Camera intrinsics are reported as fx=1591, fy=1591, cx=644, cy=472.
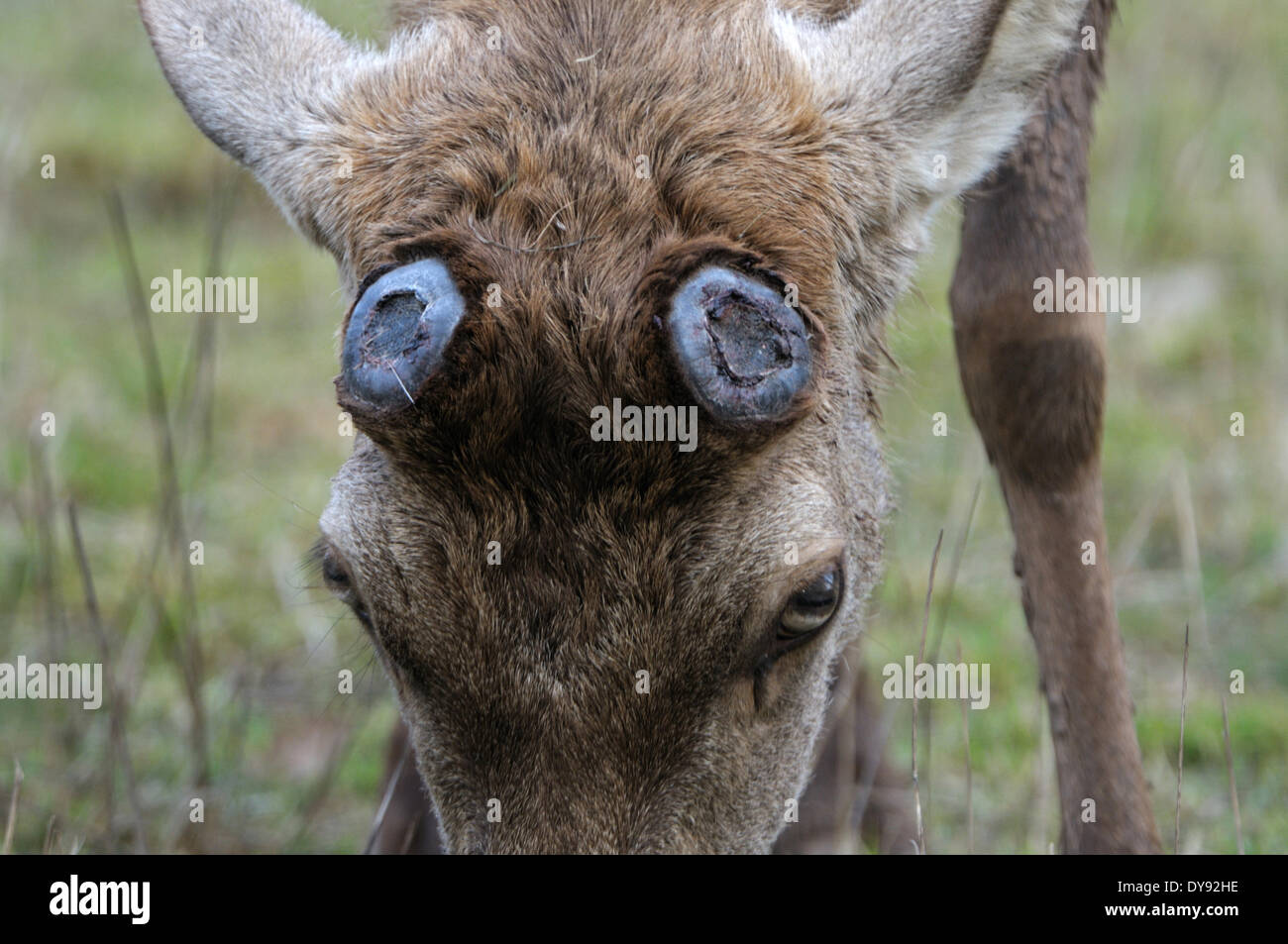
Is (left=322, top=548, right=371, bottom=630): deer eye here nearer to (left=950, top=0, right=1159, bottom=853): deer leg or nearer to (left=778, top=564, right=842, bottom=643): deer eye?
(left=778, top=564, right=842, bottom=643): deer eye

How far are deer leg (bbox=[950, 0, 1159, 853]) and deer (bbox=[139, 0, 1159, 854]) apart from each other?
0.69m

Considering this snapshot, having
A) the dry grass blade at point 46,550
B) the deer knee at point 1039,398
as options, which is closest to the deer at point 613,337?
the deer knee at point 1039,398

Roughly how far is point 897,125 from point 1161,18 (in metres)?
9.75

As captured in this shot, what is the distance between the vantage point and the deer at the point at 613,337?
3.89 meters

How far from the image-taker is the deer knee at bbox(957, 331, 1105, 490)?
567 cm

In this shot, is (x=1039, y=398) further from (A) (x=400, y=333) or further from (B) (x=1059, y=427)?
(A) (x=400, y=333)

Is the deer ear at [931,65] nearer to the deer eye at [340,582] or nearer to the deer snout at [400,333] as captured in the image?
the deer snout at [400,333]

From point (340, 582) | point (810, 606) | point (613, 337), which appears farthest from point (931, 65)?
point (340, 582)

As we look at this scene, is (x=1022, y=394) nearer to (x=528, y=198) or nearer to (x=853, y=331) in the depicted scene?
(x=853, y=331)

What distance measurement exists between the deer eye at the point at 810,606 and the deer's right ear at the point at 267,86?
1.72 m

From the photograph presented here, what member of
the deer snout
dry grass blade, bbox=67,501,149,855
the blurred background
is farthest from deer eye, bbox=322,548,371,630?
dry grass blade, bbox=67,501,149,855

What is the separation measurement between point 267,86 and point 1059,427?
2976mm
